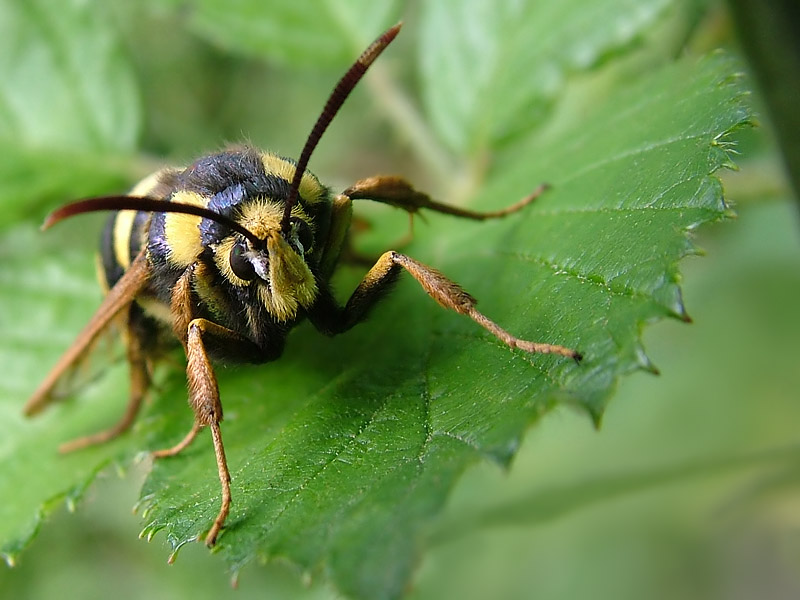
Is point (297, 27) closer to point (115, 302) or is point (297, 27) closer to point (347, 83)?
point (115, 302)

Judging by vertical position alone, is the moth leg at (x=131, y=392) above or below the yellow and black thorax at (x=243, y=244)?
below

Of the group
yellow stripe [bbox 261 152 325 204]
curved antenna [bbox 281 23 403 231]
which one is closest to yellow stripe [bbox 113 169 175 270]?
yellow stripe [bbox 261 152 325 204]

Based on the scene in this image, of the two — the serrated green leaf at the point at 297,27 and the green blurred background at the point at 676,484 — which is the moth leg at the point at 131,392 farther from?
the serrated green leaf at the point at 297,27

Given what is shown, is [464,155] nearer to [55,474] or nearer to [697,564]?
[55,474]

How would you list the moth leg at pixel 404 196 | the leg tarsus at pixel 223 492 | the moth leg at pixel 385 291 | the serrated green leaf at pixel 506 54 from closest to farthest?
A: the leg tarsus at pixel 223 492, the moth leg at pixel 385 291, the moth leg at pixel 404 196, the serrated green leaf at pixel 506 54

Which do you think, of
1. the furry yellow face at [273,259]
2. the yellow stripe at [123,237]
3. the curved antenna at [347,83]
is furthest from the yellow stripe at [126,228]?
the curved antenna at [347,83]

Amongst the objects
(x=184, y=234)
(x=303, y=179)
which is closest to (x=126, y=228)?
(x=184, y=234)
